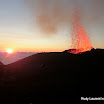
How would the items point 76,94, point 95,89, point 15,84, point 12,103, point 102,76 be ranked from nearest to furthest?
point 12,103 < point 76,94 < point 95,89 < point 15,84 < point 102,76

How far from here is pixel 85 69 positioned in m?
21.1

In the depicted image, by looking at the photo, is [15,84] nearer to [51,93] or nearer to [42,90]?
[42,90]

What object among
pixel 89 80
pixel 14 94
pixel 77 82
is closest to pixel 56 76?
pixel 77 82

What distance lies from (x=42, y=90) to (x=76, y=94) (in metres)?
3.95

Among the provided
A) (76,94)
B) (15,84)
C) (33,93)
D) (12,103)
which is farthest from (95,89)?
(15,84)

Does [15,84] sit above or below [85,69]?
below

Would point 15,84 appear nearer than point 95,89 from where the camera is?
No

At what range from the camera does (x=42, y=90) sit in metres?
14.1

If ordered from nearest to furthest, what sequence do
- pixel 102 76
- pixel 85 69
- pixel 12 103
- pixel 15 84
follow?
pixel 12 103
pixel 15 84
pixel 102 76
pixel 85 69

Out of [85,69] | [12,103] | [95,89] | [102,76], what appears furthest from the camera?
[85,69]

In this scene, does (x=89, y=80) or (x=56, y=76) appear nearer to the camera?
(x=89, y=80)

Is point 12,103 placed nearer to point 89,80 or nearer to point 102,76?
point 89,80

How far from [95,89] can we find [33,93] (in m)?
7.13

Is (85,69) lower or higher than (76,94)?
higher
